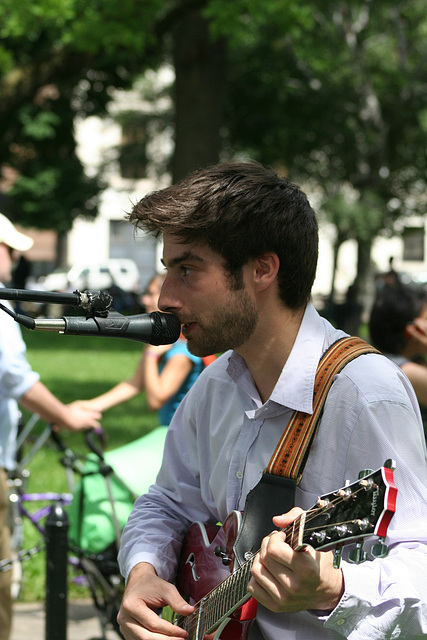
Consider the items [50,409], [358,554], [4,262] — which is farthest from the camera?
[4,262]

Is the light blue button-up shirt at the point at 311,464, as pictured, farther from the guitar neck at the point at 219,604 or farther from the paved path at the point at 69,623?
the paved path at the point at 69,623

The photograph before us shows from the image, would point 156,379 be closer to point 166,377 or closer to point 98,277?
point 166,377

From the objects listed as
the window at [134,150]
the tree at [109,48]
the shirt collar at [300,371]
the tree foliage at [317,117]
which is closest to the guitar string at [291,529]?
the shirt collar at [300,371]

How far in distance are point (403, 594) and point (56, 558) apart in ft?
7.23

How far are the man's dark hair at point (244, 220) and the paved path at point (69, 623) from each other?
3326mm

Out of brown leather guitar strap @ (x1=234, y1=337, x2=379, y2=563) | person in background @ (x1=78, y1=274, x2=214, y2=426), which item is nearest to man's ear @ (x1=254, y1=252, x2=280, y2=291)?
brown leather guitar strap @ (x1=234, y1=337, x2=379, y2=563)

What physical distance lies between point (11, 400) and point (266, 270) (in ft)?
7.58

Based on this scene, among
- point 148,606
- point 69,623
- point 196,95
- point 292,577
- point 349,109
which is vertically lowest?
point 69,623

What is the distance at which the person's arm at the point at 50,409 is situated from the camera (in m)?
4.18

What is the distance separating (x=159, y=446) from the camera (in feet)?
14.8

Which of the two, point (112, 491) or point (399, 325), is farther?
point (399, 325)

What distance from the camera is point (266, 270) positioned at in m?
2.38

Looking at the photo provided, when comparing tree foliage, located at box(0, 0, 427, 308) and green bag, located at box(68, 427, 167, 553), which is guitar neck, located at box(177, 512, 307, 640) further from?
tree foliage, located at box(0, 0, 427, 308)

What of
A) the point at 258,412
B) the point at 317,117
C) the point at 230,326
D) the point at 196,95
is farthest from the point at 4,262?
the point at 317,117
